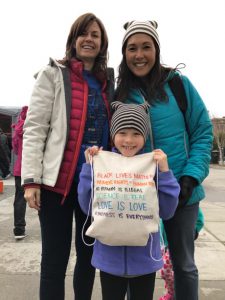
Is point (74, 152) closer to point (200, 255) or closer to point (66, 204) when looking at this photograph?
point (66, 204)

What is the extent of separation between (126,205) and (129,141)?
36 centimetres

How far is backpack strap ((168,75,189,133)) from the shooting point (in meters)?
2.38

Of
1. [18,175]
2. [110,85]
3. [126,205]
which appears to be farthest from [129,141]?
[18,175]

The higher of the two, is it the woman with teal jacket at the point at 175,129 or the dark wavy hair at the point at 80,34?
the dark wavy hair at the point at 80,34

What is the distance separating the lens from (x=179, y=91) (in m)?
2.41

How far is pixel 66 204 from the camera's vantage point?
96.5 inches

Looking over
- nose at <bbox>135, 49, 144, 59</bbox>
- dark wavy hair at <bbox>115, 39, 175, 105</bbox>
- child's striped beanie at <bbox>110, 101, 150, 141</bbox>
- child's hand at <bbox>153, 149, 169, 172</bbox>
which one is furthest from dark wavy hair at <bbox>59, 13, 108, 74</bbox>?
child's hand at <bbox>153, 149, 169, 172</bbox>

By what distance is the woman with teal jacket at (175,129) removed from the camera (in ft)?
7.63

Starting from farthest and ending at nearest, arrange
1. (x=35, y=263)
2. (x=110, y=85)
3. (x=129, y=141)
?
(x=35, y=263), (x=110, y=85), (x=129, y=141)

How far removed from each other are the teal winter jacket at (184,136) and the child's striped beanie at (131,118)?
128 millimetres

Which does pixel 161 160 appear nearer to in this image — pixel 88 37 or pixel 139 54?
pixel 139 54

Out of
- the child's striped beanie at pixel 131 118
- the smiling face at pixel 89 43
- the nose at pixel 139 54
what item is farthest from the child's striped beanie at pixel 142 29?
the child's striped beanie at pixel 131 118

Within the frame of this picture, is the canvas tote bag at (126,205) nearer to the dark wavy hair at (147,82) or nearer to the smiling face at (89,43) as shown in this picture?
the dark wavy hair at (147,82)

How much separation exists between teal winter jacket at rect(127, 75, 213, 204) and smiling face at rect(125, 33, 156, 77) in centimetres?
18
